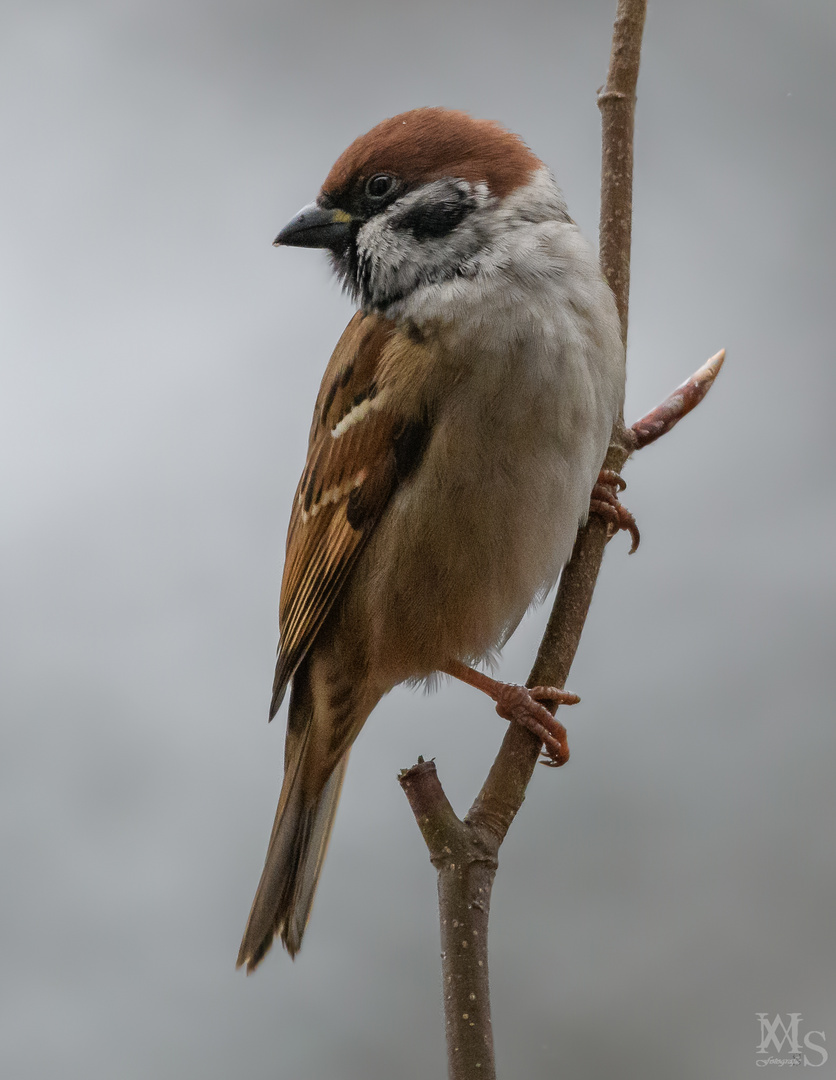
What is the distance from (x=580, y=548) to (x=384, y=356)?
0.56 meters

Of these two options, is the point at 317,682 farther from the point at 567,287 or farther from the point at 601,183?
the point at 601,183

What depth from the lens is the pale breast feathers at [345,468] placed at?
2.19m

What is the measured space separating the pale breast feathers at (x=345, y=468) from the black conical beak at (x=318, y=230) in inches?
6.8

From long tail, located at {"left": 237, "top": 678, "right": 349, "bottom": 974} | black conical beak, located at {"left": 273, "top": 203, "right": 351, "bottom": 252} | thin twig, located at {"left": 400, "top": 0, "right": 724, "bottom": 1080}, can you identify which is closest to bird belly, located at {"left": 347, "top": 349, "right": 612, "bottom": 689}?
thin twig, located at {"left": 400, "top": 0, "right": 724, "bottom": 1080}

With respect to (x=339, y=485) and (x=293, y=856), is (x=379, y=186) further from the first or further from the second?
(x=293, y=856)

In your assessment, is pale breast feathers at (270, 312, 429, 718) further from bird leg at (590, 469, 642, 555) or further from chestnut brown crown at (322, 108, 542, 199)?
bird leg at (590, 469, 642, 555)

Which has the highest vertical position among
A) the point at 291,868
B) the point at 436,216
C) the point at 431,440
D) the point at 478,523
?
the point at 436,216

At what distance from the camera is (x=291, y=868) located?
2348mm

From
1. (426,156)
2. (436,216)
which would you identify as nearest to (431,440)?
(436,216)

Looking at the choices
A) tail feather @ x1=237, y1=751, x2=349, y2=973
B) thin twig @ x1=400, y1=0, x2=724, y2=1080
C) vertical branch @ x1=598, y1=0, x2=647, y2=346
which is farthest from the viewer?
tail feather @ x1=237, y1=751, x2=349, y2=973

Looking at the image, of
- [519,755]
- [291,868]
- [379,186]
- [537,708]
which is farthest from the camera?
[291,868]

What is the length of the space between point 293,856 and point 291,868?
0.09ft

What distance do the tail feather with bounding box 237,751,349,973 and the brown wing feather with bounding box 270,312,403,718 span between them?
253 mm

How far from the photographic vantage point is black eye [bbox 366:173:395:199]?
2236 millimetres
